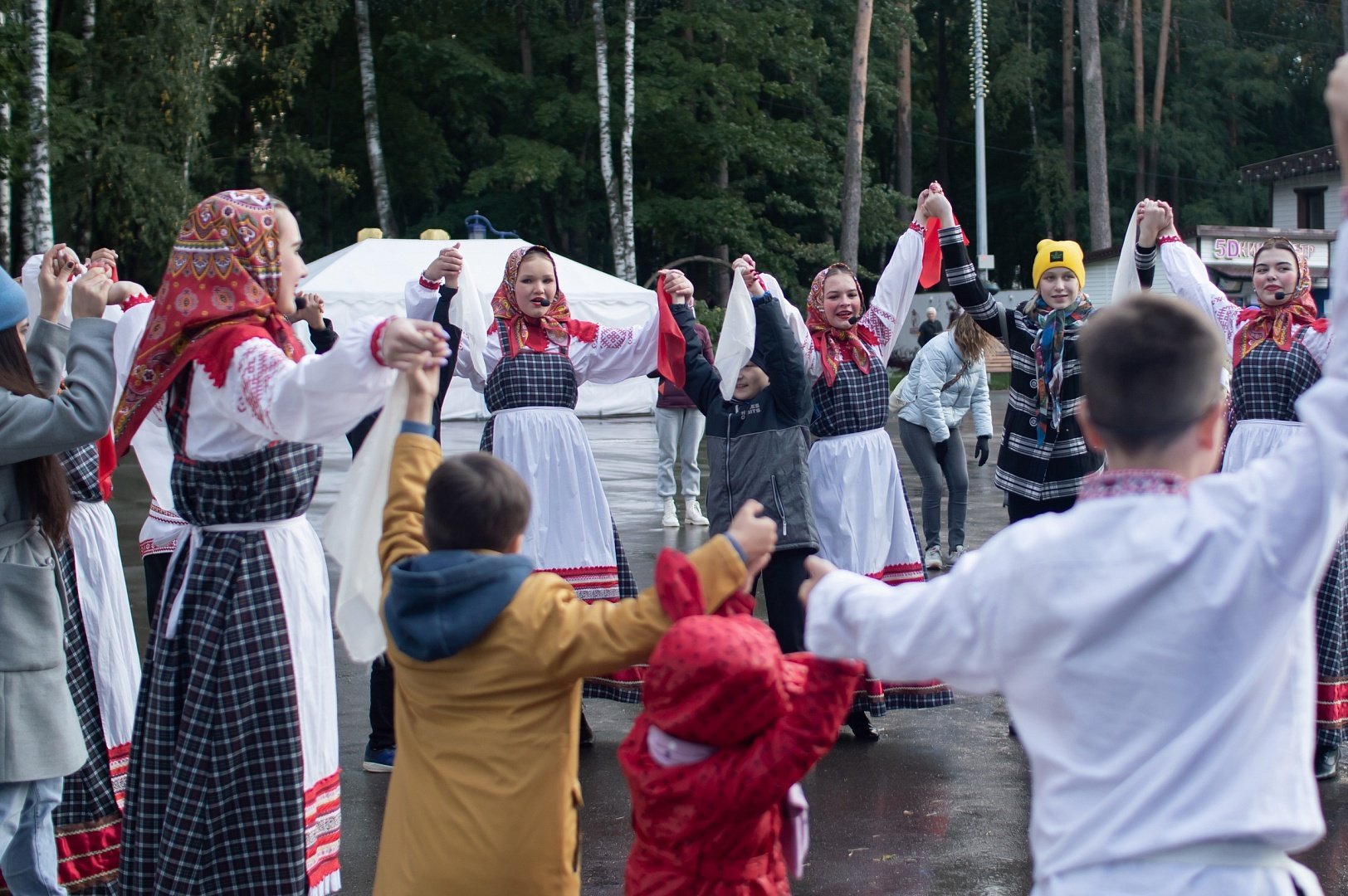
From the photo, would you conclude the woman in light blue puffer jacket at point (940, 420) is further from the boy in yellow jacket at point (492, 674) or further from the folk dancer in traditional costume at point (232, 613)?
the boy in yellow jacket at point (492, 674)

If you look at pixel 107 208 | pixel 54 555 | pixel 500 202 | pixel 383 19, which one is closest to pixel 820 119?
pixel 500 202

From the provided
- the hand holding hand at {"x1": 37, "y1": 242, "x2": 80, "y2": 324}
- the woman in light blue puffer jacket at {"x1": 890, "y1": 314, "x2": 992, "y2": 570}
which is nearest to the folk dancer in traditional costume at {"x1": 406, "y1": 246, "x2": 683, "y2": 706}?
the hand holding hand at {"x1": 37, "y1": 242, "x2": 80, "y2": 324}

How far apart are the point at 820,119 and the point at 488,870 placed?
31.3m

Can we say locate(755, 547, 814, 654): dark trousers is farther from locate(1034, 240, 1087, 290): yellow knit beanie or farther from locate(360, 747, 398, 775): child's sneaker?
locate(360, 747, 398, 775): child's sneaker

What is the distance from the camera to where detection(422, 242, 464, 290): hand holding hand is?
17.1 feet

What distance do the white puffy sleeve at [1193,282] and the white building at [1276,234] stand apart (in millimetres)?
19545

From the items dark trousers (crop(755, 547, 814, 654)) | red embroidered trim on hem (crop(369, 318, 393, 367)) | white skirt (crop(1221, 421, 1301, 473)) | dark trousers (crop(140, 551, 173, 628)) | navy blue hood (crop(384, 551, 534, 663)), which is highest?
red embroidered trim on hem (crop(369, 318, 393, 367))

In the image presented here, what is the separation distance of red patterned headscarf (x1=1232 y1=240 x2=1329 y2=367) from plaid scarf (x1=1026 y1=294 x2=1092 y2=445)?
61cm

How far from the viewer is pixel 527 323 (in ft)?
19.4

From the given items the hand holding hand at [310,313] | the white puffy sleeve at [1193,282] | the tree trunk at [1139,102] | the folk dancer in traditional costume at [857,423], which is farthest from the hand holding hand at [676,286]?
the tree trunk at [1139,102]

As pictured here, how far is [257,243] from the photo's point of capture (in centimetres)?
343

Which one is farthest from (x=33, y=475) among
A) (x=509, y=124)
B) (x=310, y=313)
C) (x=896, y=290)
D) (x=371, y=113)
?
(x=509, y=124)

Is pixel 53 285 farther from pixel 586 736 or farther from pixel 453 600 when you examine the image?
pixel 586 736

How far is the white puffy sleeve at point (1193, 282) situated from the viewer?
5.65m
